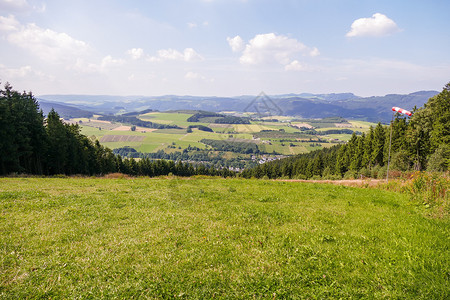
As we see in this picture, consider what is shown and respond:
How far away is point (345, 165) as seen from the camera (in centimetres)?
8112

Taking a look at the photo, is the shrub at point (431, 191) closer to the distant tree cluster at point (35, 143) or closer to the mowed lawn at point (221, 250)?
the mowed lawn at point (221, 250)

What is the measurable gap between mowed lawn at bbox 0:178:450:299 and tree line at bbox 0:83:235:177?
32715mm

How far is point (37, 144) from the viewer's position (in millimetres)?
45281

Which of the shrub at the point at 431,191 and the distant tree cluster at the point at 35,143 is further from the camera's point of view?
the distant tree cluster at the point at 35,143

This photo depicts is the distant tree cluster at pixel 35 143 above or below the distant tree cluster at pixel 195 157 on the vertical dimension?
above

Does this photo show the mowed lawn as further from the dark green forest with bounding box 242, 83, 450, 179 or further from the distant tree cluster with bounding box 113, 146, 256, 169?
the distant tree cluster with bounding box 113, 146, 256, 169

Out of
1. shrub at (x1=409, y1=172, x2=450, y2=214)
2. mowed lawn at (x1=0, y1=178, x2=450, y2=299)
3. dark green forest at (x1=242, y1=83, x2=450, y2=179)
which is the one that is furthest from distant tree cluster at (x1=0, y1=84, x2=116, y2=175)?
dark green forest at (x1=242, y1=83, x2=450, y2=179)

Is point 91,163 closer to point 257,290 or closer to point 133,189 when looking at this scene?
point 133,189

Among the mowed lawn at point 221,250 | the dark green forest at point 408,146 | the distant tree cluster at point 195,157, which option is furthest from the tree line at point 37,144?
the distant tree cluster at point 195,157

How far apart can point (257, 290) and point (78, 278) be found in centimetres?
575

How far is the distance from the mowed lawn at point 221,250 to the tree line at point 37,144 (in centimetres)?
3271

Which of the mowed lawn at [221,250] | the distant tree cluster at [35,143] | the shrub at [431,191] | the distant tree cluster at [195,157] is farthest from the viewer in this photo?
the distant tree cluster at [195,157]

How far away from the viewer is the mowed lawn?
6562 mm

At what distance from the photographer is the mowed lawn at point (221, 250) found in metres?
6.56
